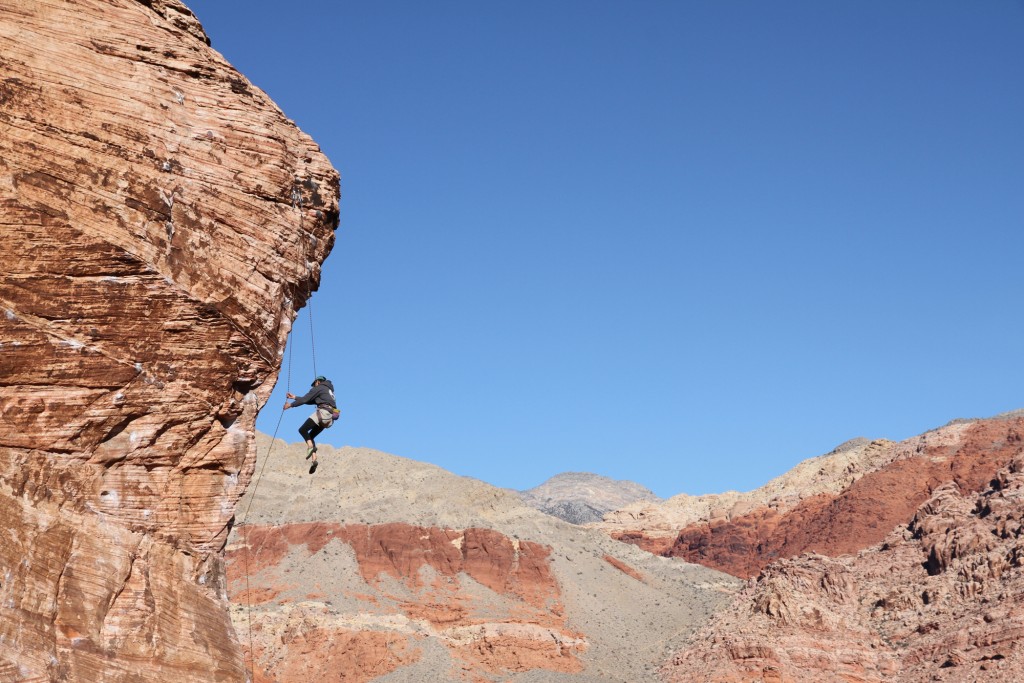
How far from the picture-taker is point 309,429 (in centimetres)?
1848

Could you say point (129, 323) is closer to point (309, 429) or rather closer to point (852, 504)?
point (309, 429)

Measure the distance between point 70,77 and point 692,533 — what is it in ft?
351

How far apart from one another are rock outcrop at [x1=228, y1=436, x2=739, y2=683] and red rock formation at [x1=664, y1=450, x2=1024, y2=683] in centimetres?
617

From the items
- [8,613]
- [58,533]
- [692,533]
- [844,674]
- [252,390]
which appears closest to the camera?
[8,613]

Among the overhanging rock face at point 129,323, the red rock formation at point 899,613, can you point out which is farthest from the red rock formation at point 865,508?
the overhanging rock face at point 129,323

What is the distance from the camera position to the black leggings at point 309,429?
60.1 feet

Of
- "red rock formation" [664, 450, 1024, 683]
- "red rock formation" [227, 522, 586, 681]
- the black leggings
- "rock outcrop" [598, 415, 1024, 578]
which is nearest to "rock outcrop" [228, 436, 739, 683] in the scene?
"red rock formation" [227, 522, 586, 681]

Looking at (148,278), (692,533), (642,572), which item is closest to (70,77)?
(148,278)

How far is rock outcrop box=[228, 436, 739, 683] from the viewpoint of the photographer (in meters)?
61.4

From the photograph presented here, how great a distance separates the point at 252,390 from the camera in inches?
530

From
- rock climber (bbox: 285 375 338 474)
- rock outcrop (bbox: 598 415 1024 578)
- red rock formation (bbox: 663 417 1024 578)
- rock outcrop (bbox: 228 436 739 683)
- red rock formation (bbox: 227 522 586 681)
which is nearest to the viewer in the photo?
rock climber (bbox: 285 375 338 474)

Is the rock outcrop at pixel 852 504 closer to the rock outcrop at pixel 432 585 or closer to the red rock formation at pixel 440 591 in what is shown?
the rock outcrop at pixel 432 585

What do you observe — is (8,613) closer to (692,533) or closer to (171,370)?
(171,370)

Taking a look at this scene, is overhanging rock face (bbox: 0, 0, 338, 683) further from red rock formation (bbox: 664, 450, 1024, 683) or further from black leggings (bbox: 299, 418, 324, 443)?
red rock formation (bbox: 664, 450, 1024, 683)
